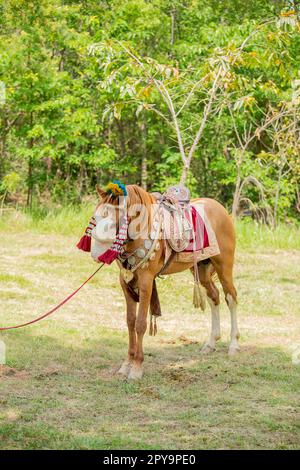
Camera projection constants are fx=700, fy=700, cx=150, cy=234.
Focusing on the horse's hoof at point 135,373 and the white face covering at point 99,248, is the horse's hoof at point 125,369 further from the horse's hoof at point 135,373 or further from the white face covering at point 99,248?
the white face covering at point 99,248

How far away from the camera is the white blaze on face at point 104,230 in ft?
16.8

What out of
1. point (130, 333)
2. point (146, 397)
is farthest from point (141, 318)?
point (146, 397)

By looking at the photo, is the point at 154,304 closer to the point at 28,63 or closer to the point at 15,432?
the point at 15,432

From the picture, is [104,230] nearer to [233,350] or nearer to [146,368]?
[146,368]

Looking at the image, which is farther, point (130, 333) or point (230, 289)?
Answer: point (230, 289)

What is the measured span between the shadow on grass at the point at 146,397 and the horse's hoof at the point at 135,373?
6 centimetres

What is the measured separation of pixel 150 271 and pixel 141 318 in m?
0.38

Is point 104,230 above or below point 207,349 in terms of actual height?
above

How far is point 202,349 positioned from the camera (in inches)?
254

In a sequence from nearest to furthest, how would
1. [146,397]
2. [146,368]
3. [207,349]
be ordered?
1. [146,397]
2. [146,368]
3. [207,349]

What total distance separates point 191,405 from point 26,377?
1.40 meters

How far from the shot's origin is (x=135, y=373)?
5.52m

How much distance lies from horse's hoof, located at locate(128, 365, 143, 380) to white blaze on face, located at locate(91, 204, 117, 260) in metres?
0.99
